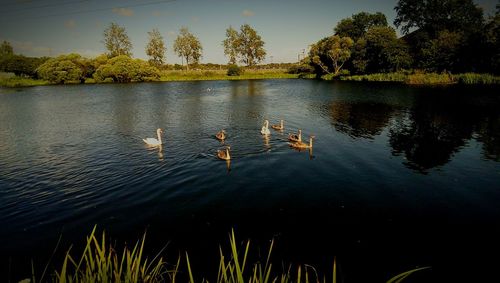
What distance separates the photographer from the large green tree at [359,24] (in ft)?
408

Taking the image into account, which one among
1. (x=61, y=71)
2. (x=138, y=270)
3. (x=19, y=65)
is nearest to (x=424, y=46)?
(x=138, y=270)

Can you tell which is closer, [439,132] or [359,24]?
[439,132]

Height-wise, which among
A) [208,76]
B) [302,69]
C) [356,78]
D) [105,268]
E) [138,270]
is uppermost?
[302,69]

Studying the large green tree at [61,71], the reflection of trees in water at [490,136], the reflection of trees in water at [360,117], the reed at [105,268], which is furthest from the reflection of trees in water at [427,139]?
the large green tree at [61,71]

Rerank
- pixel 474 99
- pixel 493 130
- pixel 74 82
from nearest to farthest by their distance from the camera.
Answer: pixel 493 130 → pixel 474 99 → pixel 74 82

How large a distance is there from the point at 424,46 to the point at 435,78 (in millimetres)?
16384

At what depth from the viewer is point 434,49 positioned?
71.9 metres

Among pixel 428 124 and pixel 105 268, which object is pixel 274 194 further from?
pixel 428 124

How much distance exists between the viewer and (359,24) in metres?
126

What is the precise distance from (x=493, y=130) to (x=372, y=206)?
22249 mm

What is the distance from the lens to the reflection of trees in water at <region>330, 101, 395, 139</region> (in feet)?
91.5

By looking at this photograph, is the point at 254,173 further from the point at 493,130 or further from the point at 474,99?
the point at 474,99

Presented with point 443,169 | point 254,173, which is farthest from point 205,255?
point 443,169

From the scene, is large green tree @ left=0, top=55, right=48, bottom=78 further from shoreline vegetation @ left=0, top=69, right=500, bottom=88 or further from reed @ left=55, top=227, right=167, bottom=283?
reed @ left=55, top=227, right=167, bottom=283
